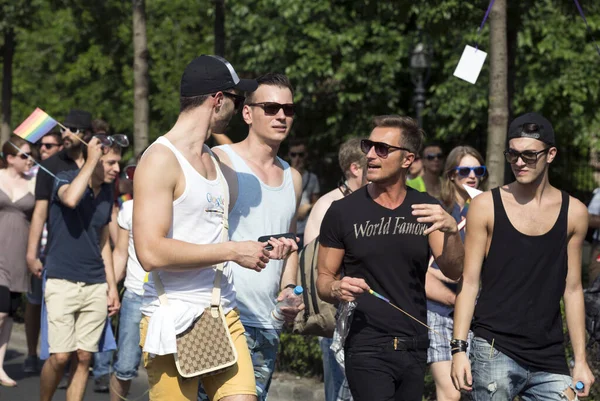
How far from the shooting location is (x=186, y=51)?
90.6ft

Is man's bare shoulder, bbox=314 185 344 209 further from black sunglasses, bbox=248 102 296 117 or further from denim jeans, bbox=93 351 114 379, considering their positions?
denim jeans, bbox=93 351 114 379

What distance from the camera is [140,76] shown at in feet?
39.7

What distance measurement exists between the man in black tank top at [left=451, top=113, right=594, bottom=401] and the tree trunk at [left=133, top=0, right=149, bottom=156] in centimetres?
743

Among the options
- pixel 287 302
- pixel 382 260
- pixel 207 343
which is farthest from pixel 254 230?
pixel 207 343

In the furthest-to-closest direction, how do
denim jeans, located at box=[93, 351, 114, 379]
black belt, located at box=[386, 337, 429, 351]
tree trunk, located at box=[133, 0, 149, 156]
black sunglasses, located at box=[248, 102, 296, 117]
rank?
tree trunk, located at box=[133, 0, 149, 156]
denim jeans, located at box=[93, 351, 114, 379]
black sunglasses, located at box=[248, 102, 296, 117]
black belt, located at box=[386, 337, 429, 351]

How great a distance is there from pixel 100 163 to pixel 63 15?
Result: 22.2m

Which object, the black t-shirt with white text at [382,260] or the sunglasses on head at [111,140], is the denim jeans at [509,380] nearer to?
the black t-shirt with white text at [382,260]

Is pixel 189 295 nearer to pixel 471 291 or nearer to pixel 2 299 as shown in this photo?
pixel 471 291

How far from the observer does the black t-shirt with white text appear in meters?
5.15

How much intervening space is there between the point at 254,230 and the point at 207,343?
1.05 meters

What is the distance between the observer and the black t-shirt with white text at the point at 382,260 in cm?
515

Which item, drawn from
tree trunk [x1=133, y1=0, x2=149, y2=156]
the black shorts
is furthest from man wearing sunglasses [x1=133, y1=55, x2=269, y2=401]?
tree trunk [x1=133, y1=0, x2=149, y2=156]

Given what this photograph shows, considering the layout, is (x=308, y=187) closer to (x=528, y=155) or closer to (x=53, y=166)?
(x=53, y=166)

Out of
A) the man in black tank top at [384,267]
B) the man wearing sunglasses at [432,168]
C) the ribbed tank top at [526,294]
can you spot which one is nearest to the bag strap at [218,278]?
the man in black tank top at [384,267]
